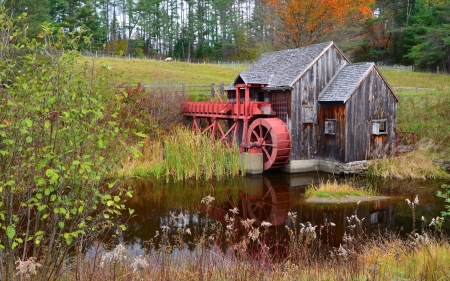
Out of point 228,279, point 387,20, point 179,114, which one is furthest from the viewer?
point 387,20

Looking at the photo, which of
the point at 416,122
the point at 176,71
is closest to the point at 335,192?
the point at 416,122

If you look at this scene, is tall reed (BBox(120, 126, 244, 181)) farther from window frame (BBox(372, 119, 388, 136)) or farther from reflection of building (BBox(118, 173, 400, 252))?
window frame (BBox(372, 119, 388, 136))

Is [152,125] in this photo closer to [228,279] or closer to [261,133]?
[261,133]

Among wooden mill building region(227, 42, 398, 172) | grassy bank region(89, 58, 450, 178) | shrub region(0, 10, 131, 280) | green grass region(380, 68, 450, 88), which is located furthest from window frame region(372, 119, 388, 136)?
green grass region(380, 68, 450, 88)

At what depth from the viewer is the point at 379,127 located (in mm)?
18328

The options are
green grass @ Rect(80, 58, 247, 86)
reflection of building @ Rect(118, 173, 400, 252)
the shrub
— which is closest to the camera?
the shrub

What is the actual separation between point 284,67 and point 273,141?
420 cm

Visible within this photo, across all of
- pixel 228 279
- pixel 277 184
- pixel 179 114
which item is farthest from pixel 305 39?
pixel 228 279

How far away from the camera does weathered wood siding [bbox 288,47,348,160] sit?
1805 centimetres

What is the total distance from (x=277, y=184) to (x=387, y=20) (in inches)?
1552

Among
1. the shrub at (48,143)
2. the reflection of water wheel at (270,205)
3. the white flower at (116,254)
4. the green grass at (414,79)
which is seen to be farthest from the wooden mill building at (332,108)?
the green grass at (414,79)

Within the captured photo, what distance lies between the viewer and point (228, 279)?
5.02 m

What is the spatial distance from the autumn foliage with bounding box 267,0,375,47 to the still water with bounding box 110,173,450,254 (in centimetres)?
1602

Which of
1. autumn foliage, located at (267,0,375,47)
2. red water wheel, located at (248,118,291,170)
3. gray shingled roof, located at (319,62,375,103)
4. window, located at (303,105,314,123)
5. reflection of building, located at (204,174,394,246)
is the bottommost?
reflection of building, located at (204,174,394,246)
